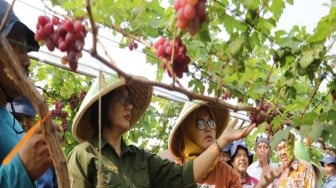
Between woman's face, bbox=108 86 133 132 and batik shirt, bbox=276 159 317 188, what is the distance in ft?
7.44

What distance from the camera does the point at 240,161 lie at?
15.9ft

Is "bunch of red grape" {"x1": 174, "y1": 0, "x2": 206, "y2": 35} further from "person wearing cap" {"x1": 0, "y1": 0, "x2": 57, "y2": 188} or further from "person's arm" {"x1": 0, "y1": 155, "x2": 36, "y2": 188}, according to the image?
"person's arm" {"x1": 0, "y1": 155, "x2": 36, "y2": 188}

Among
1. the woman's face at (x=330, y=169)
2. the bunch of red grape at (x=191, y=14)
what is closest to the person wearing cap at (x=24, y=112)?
the bunch of red grape at (x=191, y=14)

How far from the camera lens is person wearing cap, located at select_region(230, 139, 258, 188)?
4.71 meters

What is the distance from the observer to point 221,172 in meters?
3.26

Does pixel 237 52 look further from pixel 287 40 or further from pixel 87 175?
pixel 87 175

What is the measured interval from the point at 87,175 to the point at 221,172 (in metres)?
1.03

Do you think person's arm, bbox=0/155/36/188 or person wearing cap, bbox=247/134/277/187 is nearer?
person's arm, bbox=0/155/36/188

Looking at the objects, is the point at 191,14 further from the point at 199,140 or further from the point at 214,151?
the point at 199,140

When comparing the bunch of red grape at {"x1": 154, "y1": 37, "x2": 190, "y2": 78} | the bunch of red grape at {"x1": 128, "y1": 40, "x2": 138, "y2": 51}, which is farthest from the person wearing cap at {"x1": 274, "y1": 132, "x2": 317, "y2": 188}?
the bunch of red grape at {"x1": 154, "y1": 37, "x2": 190, "y2": 78}

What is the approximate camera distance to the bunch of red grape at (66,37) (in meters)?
1.64

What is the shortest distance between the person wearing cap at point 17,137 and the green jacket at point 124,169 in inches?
21.7

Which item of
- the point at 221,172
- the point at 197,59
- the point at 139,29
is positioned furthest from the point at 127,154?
the point at 139,29

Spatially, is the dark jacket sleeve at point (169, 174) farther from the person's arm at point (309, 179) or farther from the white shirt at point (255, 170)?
the white shirt at point (255, 170)
